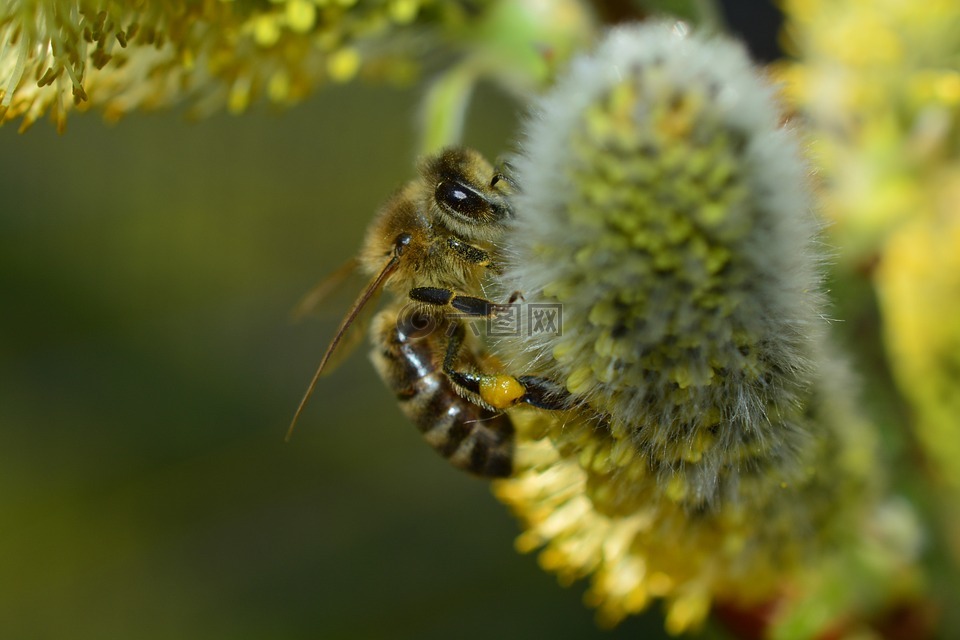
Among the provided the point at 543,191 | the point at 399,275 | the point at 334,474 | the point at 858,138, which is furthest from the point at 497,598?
the point at 543,191

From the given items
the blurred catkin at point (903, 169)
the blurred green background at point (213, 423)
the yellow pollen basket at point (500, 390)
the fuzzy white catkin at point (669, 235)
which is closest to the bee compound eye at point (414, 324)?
the yellow pollen basket at point (500, 390)

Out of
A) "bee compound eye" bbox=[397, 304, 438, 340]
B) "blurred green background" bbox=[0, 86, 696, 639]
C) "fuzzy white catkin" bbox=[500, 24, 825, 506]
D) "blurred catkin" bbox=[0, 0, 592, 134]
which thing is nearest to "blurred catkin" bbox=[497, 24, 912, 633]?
"fuzzy white catkin" bbox=[500, 24, 825, 506]

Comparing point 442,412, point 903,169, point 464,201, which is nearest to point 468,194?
point 464,201

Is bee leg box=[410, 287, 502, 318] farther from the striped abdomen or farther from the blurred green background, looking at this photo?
the blurred green background

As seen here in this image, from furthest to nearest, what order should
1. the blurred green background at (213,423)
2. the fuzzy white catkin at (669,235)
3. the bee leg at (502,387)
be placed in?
1. the blurred green background at (213,423)
2. the bee leg at (502,387)
3. the fuzzy white catkin at (669,235)

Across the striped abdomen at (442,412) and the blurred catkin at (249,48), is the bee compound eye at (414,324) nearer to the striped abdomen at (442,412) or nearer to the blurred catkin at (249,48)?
the striped abdomen at (442,412)

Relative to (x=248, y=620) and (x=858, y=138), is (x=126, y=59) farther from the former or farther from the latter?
(x=248, y=620)

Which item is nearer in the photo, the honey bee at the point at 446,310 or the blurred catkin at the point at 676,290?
the blurred catkin at the point at 676,290
